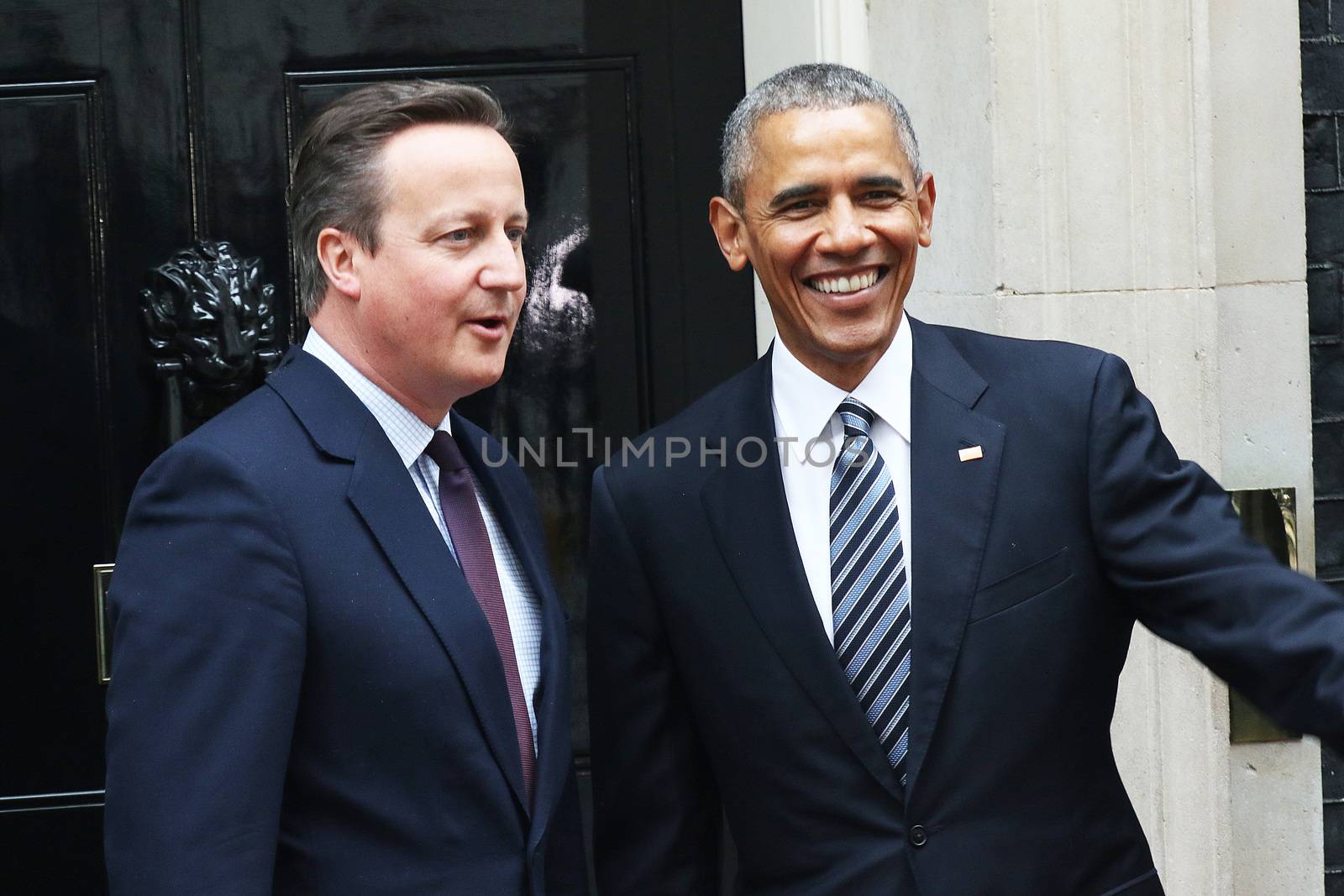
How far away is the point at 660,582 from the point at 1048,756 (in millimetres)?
620

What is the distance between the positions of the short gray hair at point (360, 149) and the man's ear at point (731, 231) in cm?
46

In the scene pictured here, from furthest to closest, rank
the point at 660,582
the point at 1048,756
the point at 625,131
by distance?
the point at 625,131, the point at 660,582, the point at 1048,756

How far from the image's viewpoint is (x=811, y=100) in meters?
2.31

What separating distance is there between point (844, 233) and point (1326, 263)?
5.56 ft

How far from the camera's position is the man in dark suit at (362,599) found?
1.82 metres

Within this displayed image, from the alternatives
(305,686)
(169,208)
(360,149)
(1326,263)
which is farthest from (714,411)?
(1326,263)

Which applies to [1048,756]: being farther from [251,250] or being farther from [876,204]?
[251,250]

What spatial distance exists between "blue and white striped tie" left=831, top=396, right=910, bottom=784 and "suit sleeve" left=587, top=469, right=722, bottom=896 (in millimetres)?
307

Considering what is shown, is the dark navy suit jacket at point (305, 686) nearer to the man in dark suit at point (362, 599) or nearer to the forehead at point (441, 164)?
the man in dark suit at point (362, 599)

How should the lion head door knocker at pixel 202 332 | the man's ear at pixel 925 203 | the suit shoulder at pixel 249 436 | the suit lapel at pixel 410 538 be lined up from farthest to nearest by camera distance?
the lion head door knocker at pixel 202 332 < the man's ear at pixel 925 203 < the suit lapel at pixel 410 538 < the suit shoulder at pixel 249 436

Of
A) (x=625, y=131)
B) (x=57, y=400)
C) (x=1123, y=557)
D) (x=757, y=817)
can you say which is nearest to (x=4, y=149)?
(x=57, y=400)

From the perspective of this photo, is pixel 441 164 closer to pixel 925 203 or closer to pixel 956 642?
pixel 925 203

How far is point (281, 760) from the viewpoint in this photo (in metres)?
1.86

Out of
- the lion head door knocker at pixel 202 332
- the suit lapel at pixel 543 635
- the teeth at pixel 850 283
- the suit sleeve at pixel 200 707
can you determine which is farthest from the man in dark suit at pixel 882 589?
the lion head door knocker at pixel 202 332
